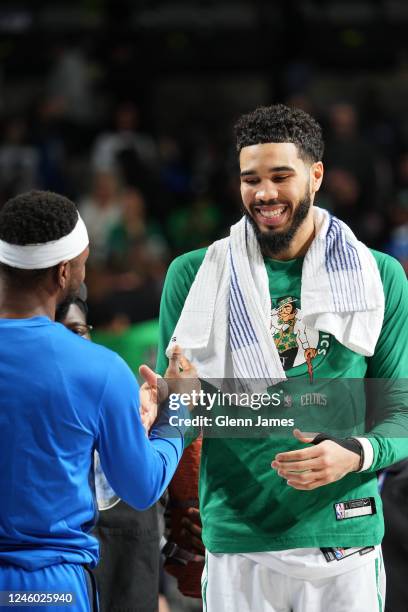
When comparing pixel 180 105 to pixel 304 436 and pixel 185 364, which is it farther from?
pixel 304 436

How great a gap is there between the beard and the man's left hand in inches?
25.7

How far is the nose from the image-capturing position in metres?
3.32

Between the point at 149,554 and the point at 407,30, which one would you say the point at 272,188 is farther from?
the point at 407,30

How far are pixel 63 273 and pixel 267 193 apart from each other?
0.71 metres

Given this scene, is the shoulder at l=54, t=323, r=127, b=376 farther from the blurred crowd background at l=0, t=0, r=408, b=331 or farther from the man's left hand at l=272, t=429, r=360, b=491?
the blurred crowd background at l=0, t=0, r=408, b=331

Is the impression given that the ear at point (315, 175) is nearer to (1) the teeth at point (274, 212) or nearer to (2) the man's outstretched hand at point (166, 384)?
(1) the teeth at point (274, 212)

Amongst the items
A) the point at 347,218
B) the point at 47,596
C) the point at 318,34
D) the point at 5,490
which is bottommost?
the point at 47,596

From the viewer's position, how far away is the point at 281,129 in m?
3.36

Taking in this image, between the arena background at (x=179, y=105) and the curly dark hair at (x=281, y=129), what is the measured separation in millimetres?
4305

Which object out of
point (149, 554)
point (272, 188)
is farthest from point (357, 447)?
point (149, 554)

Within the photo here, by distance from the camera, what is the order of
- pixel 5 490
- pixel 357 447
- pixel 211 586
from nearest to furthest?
pixel 5 490, pixel 357 447, pixel 211 586

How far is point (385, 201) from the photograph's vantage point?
9.42 meters

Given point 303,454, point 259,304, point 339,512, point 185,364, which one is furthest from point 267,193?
point 339,512

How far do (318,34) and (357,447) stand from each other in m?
9.02
